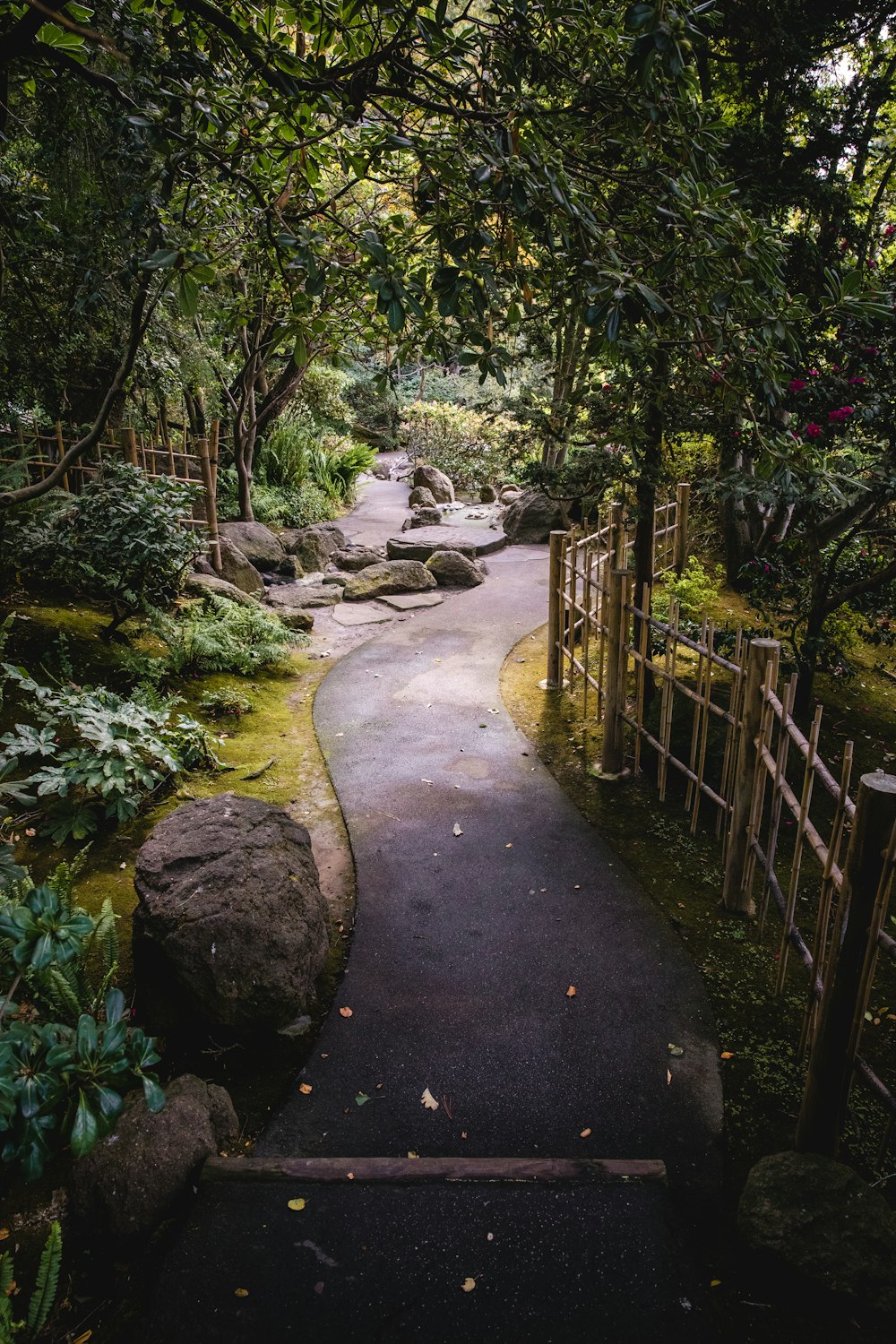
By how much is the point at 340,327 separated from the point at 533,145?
185 cm

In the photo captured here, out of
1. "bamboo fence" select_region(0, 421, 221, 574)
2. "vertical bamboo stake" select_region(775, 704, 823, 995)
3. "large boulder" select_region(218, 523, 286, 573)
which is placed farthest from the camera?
"large boulder" select_region(218, 523, 286, 573)

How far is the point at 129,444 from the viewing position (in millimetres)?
7965

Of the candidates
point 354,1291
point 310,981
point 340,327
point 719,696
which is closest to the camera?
point 354,1291

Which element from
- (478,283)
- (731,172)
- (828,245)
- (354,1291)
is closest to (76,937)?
(354,1291)

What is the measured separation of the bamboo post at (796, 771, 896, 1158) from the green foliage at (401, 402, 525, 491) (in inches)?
700

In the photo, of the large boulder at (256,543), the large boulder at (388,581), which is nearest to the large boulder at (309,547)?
the large boulder at (256,543)

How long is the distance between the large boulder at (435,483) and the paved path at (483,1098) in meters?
13.7

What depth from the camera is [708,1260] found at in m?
2.36

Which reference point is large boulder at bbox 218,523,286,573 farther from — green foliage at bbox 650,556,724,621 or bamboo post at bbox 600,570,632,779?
bamboo post at bbox 600,570,632,779

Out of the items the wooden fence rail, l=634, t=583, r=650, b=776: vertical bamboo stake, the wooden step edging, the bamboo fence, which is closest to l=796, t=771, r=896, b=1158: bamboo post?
the wooden fence rail

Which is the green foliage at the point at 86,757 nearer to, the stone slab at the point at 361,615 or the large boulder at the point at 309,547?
the stone slab at the point at 361,615

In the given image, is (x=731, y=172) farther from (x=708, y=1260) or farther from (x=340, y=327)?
(x=708, y=1260)

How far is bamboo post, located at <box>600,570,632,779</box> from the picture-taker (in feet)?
16.9

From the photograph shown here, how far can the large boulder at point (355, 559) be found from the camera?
12086mm
